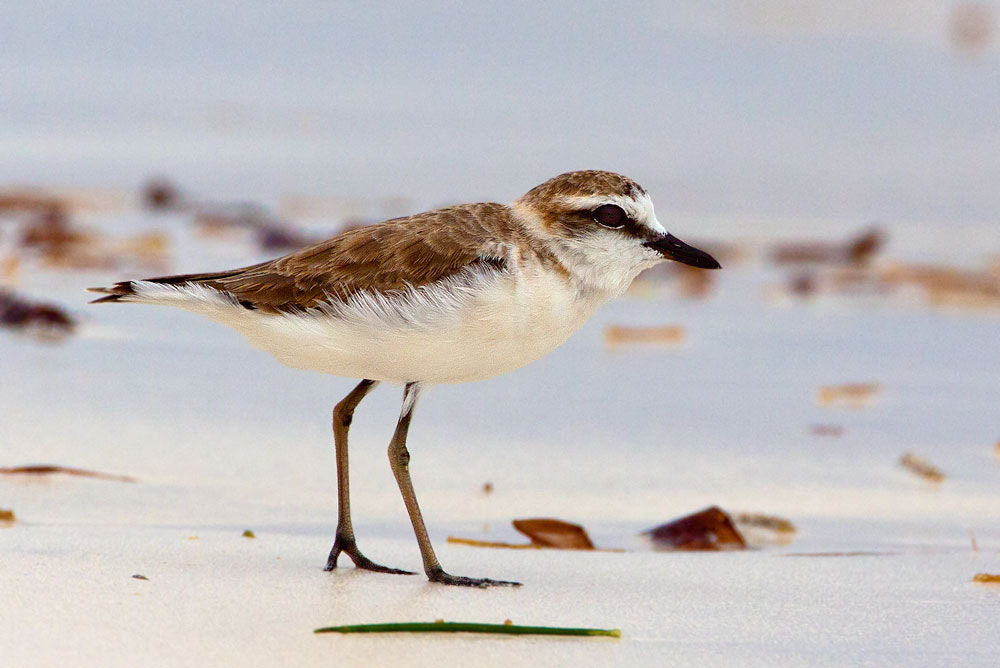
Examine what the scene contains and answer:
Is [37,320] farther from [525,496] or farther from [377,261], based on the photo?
[377,261]

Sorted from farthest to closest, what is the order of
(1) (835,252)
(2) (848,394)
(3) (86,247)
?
(1) (835,252) < (3) (86,247) < (2) (848,394)

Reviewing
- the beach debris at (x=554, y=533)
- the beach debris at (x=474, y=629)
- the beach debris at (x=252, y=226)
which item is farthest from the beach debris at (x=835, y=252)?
the beach debris at (x=474, y=629)

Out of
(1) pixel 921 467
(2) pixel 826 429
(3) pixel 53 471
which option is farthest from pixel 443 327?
(2) pixel 826 429

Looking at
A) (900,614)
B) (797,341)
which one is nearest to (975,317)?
(797,341)

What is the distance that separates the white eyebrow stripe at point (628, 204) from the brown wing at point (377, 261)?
0.69 ft

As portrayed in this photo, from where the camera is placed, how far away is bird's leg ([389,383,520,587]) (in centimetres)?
385

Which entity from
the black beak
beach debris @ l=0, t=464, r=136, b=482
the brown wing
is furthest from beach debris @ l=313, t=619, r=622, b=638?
beach debris @ l=0, t=464, r=136, b=482

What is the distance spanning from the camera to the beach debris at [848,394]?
21.6 ft

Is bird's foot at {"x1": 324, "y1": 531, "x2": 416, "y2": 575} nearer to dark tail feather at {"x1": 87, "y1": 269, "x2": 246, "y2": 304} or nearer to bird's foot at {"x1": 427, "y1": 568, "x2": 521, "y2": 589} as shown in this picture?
bird's foot at {"x1": 427, "y1": 568, "x2": 521, "y2": 589}

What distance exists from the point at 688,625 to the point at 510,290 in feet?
3.37

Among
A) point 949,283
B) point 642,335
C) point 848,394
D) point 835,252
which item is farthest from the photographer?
point 835,252

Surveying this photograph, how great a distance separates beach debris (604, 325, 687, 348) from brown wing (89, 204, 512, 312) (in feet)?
11.3

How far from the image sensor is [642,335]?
25.4 feet

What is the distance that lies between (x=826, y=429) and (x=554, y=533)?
1967mm
